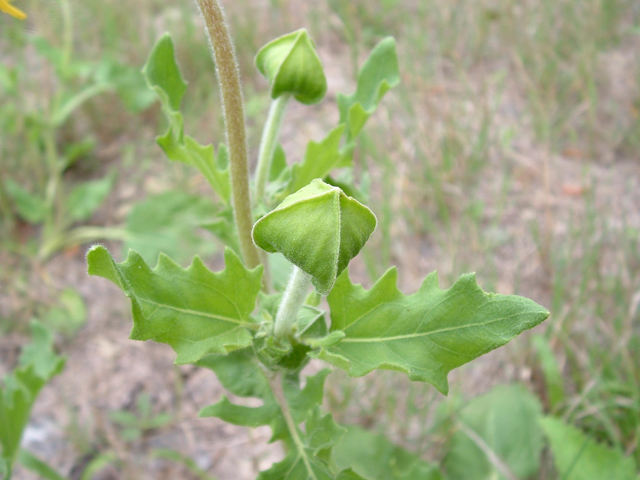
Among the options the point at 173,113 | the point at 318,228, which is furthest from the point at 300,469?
the point at 173,113

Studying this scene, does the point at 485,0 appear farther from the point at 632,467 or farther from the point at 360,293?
the point at 360,293

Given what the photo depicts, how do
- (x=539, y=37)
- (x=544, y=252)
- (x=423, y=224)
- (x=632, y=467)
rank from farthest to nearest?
(x=539, y=37)
(x=423, y=224)
(x=544, y=252)
(x=632, y=467)

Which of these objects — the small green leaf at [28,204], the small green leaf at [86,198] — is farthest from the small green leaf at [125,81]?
the small green leaf at [28,204]

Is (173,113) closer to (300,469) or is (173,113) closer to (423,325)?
(423,325)

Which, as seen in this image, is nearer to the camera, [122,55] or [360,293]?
[360,293]

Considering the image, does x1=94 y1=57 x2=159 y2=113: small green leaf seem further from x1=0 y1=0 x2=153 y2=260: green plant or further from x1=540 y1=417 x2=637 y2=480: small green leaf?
x1=540 y1=417 x2=637 y2=480: small green leaf

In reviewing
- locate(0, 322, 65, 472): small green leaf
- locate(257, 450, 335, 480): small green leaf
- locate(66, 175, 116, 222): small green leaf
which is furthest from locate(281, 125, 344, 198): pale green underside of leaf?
locate(66, 175, 116, 222): small green leaf

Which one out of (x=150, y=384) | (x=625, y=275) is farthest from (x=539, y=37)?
(x=150, y=384)
